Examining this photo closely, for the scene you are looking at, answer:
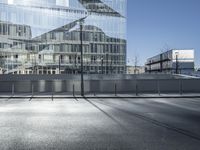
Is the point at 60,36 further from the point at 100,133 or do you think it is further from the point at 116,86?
the point at 100,133

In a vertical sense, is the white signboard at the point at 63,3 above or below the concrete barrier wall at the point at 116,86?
above

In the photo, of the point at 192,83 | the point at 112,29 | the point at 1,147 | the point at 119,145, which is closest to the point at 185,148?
the point at 119,145

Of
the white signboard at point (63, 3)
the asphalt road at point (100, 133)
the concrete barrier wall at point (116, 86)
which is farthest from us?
the white signboard at point (63, 3)

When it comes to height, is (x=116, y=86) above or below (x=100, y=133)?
above

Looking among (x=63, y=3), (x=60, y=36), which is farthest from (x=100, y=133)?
(x=63, y=3)

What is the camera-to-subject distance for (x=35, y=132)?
394 inches

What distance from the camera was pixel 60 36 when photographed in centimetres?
8294

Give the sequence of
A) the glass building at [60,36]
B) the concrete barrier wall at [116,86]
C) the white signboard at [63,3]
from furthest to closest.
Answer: the white signboard at [63,3] < the glass building at [60,36] < the concrete barrier wall at [116,86]

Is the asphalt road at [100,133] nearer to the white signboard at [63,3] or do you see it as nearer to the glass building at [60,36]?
the glass building at [60,36]

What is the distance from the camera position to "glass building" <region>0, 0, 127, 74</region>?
78062 mm

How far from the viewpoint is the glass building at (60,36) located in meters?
78.1

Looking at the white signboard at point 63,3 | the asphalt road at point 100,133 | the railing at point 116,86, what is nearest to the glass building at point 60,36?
the white signboard at point 63,3

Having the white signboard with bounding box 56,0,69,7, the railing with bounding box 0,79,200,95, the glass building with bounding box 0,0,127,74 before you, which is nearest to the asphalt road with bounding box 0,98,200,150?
the railing with bounding box 0,79,200,95

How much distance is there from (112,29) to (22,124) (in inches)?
3037
